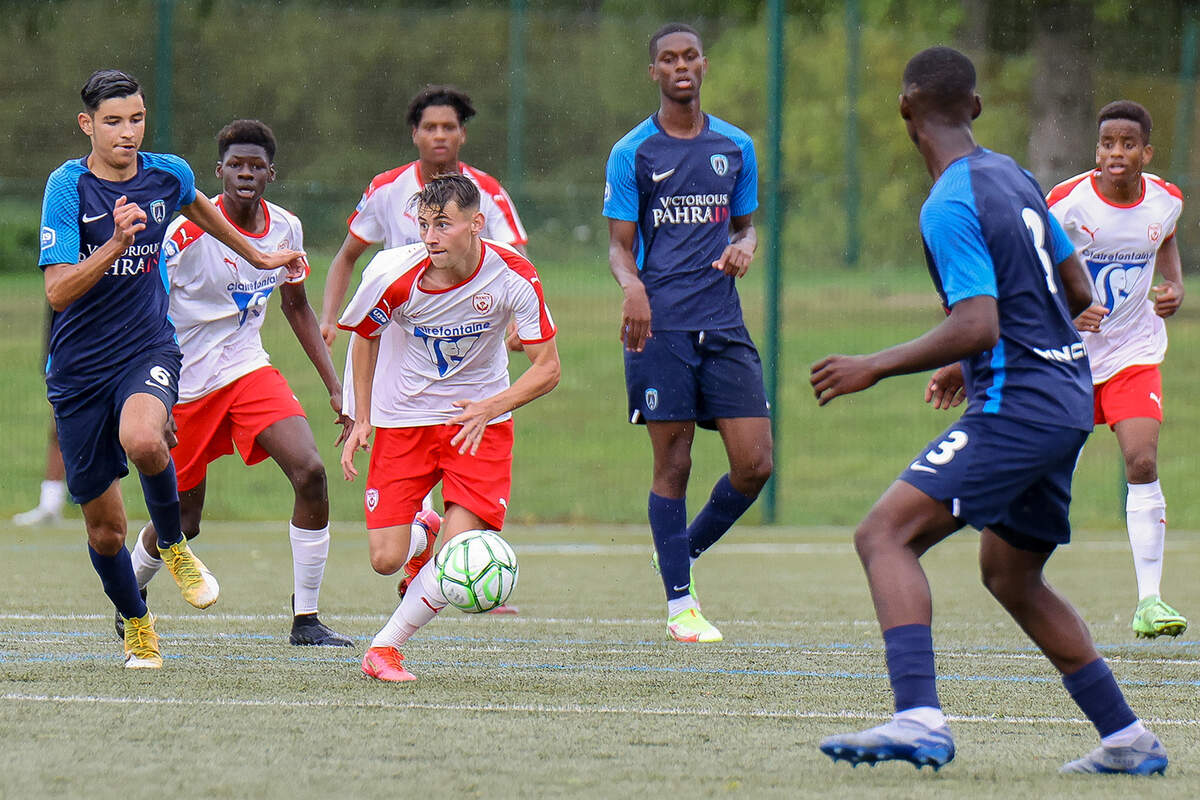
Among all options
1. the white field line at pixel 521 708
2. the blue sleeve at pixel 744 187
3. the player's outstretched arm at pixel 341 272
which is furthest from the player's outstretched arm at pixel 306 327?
the white field line at pixel 521 708

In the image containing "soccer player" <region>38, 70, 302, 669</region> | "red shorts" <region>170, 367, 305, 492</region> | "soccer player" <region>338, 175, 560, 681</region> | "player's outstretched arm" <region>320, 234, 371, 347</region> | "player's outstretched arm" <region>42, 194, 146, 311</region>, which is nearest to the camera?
"player's outstretched arm" <region>42, 194, 146, 311</region>

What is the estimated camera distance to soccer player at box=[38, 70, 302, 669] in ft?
19.5

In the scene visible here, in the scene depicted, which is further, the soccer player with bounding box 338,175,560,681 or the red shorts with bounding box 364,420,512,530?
the red shorts with bounding box 364,420,512,530

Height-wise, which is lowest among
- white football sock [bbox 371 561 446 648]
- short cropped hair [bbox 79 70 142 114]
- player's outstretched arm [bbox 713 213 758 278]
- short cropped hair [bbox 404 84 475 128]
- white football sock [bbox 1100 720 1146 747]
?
white football sock [bbox 371 561 446 648]

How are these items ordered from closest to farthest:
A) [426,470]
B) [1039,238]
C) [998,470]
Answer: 1. [998,470]
2. [1039,238]
3. [426,470]

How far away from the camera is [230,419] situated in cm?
742

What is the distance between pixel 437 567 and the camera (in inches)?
229

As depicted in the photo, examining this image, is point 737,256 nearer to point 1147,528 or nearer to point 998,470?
point 1147,528

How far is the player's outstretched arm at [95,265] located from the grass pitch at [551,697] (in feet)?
4.00

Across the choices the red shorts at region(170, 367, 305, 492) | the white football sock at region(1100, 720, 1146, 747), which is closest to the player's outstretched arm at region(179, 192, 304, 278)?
the red shorts at region(170, 367, 305, 492)

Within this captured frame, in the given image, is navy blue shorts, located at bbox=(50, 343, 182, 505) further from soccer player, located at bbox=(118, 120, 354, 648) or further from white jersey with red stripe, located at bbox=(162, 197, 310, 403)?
white jersey with red stripe, located at bbox=(162, 197, 310, 403)

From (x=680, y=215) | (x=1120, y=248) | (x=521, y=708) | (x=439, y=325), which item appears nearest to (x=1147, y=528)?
(x=1120, y=248)

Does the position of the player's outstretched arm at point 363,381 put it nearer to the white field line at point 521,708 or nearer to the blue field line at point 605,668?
the blue field line at point 605,668

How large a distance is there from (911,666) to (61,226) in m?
3.23
